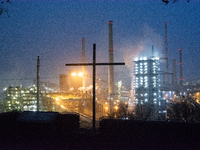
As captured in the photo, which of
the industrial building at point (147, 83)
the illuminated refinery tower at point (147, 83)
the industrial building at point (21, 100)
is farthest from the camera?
the illuminated refinery tower at point (147, 83)

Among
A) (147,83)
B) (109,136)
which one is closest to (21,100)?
(147,83)

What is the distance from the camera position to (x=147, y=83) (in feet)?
174

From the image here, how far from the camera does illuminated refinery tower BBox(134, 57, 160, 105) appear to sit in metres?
51.8

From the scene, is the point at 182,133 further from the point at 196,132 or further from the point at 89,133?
the point at 89,133

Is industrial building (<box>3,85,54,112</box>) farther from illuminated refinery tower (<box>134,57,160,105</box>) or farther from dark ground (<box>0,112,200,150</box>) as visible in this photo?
dark ground (<box>0,112,200,150</box>)

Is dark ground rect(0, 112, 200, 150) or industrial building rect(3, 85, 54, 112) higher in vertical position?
dark ground rect(0, 112, 200, 150)

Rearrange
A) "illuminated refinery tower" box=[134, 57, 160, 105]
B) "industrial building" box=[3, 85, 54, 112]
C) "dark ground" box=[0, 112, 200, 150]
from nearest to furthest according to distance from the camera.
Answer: "dark ground" box=[0, 112, 200, 150] → "industrial building" box=[3, 85, 54, 112] → "illuminated refinery tower" box=[134, 57, 160, 105]

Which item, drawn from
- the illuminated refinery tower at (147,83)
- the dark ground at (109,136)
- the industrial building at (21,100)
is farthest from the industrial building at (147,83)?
the dark ground at (109,136)

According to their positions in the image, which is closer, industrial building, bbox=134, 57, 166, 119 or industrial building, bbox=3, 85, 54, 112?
industrial building, bbox=3, 85, 54, 112

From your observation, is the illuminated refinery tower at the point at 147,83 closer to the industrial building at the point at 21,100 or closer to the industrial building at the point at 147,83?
the industrial building at the point at 147,83

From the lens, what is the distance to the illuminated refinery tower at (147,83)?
170 feet

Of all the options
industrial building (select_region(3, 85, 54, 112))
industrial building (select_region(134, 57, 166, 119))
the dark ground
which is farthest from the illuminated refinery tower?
the dark ground

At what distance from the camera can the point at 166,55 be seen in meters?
79.7

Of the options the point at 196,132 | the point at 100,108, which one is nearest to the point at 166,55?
the point at 100,108
